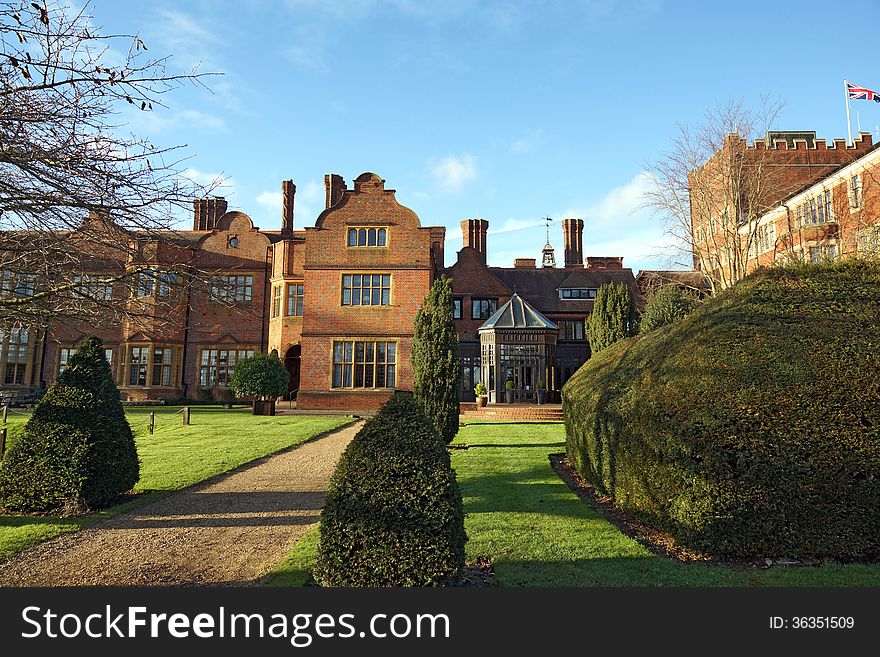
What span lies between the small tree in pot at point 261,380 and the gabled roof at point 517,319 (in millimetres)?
10678

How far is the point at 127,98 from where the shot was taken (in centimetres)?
474

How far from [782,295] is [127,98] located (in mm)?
7804

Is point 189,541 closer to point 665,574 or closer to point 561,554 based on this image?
point 561,554

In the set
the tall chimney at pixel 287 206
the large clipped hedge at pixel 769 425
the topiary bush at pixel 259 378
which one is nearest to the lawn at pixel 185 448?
the topiary bush at pixel 259 378

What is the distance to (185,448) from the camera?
45.5 feet

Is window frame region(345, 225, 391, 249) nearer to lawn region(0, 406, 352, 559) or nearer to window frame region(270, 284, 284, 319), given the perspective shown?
window frame region(270, 284, 284, 319)

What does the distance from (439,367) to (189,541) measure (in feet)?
29.4

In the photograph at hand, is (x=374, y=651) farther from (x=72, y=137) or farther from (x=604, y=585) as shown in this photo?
(x=72, y=137)

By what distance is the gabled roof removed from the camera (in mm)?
A: 26547

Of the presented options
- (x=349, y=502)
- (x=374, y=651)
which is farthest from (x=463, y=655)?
(x=349, y=502)

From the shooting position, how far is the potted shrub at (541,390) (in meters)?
25.5

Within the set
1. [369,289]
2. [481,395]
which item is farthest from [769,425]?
[369,289]

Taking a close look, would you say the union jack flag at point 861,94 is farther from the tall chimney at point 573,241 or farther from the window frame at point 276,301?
the window frame at point 276,301

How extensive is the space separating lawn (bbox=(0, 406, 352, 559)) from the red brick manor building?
5.03 metres
